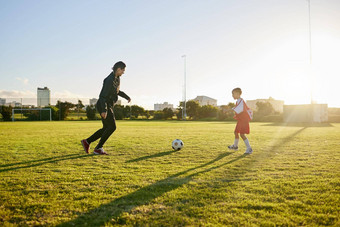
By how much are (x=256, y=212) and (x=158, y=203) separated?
1002mm

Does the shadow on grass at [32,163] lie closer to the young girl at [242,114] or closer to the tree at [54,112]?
the young girl at [242,114]

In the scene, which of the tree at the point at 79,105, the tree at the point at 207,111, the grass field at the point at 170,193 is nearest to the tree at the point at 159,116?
the tree at the point at 207,111

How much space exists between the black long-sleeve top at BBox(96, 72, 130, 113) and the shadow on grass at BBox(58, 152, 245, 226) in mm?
2590

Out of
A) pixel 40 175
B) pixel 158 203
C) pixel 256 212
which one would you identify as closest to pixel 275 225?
pixel 256 212

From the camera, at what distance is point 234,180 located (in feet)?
11.0

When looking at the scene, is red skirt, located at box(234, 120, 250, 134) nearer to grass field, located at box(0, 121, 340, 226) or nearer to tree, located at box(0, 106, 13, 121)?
grass field, located at box(0, 121, 340, 226)

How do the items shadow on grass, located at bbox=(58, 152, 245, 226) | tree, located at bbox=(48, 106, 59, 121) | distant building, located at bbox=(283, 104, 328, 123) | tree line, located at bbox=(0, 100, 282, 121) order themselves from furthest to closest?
tree, located at bbox=(48, 106, 59, 121)
tree line, located at bbox=(0, 100, 282, 121)
distant building, located at bbox=(283, 104, 328, 123)
shadow on grass, located at bbox=(58, 152, 245, 226)

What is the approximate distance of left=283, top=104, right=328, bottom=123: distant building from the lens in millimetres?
26578

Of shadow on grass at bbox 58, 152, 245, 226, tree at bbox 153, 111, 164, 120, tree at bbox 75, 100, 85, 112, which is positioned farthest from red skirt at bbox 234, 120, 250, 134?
tree at bbox 75, 100, 85, 112

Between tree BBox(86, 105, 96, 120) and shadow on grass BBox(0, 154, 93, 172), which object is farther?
tree BBox(86, 105, 96, 120)

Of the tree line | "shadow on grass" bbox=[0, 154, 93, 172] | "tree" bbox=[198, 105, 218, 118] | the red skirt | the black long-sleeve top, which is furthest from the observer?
"tree" bbox=[198, 105, 218, 118]

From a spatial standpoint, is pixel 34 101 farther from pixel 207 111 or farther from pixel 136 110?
pixel 207 111

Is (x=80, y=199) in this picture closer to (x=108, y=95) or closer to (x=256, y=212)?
(x=256, y=212)

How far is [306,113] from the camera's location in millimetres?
27438
